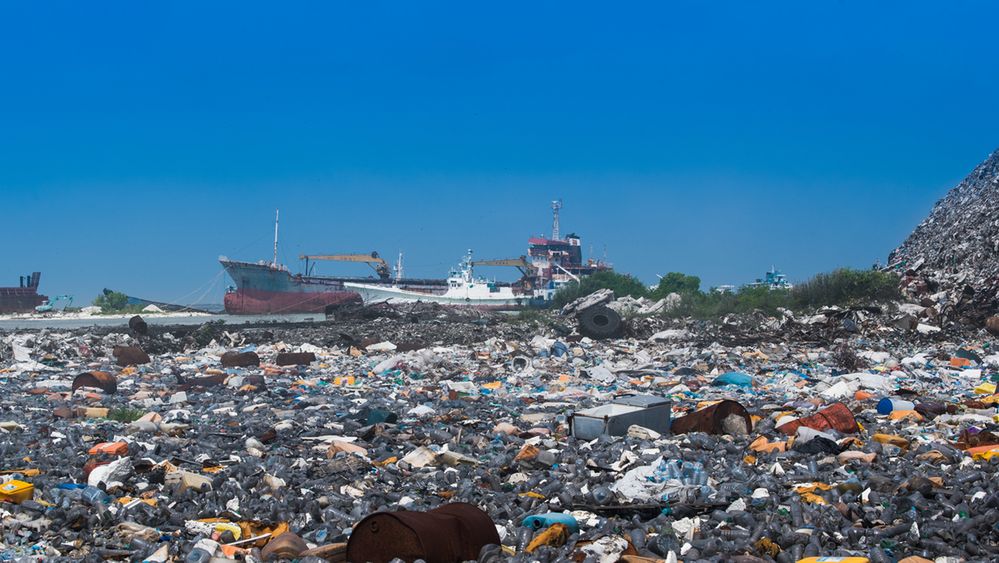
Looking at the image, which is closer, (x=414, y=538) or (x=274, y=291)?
(x=414, y=538)

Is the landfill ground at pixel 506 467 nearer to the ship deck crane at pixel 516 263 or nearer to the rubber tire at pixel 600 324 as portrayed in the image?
the rubber tire at pixel 600 324

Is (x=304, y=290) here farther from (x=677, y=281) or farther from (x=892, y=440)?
(x=892, y=440)

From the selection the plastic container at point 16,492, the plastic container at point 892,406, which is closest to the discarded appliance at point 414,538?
the plastic container at point 16,492

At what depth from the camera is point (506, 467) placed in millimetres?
4914

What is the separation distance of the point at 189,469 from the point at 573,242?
5941 centimetres

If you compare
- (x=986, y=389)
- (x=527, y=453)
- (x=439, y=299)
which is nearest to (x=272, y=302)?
(x=439, y=299)

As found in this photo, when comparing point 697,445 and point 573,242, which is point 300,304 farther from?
point 697,445

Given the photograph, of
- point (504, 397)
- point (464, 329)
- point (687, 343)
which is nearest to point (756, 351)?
point (687, 343)

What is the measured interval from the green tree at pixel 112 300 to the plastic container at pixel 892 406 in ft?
180

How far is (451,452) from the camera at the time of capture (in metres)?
5.13

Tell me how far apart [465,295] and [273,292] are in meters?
10.8

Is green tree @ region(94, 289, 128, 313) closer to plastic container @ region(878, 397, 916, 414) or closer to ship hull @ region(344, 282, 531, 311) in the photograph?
ship hull @ region(344, 282, 531, 311)

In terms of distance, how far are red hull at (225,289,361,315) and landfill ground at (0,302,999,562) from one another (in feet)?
116

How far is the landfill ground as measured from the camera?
3338 mm
